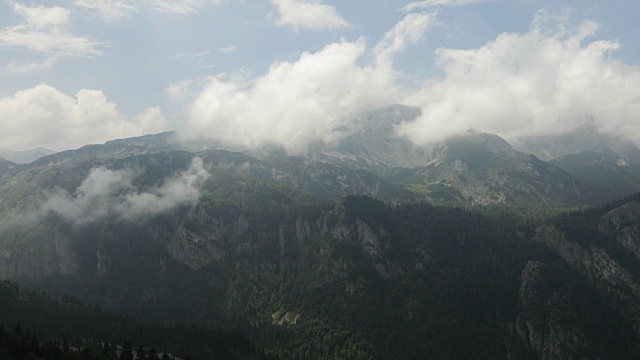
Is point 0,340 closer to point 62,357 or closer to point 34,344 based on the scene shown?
point 34,344

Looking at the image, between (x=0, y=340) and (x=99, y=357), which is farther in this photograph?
(x=99, y=357)

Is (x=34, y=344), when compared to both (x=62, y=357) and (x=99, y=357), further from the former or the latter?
(x=99, y=357)

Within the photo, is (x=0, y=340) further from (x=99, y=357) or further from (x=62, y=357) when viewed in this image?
(x=99, y=357)

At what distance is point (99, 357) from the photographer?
197m

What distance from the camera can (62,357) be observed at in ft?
619

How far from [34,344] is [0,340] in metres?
12.0

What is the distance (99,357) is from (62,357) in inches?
560

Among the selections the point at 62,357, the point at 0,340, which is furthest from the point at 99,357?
the point at 0,340

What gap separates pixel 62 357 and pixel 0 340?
79.0ft

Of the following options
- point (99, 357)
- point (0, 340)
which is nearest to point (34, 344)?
point (0, 340)

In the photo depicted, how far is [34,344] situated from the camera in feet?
625

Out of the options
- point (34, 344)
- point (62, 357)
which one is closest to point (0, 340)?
point (34, 344)

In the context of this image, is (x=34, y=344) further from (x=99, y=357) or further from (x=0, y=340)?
(x=99, y=357)
